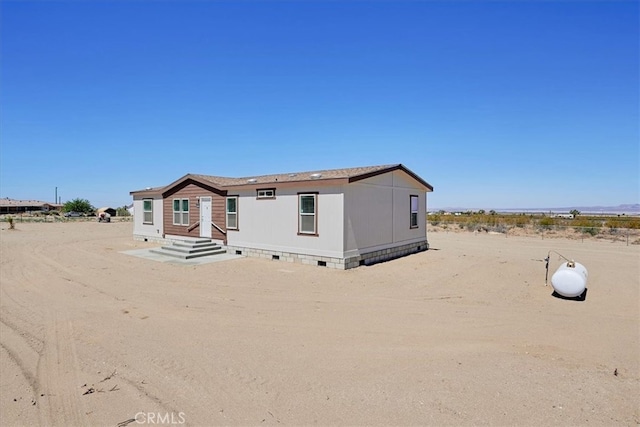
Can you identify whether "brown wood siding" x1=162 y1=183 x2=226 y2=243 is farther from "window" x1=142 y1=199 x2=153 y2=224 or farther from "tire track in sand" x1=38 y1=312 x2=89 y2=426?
"tire track in sand" x1=38 y1=312 x2=89 y2=426

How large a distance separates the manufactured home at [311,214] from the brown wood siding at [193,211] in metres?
0.04

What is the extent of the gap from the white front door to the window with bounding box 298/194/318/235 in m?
5.27

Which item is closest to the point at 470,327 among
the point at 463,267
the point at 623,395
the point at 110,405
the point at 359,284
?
the point at 623,395

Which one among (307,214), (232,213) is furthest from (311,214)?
(232,213)

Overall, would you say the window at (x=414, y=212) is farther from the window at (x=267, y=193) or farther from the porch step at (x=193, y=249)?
the porch step at (x=193, y=249)

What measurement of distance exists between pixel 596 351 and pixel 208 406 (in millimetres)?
5178

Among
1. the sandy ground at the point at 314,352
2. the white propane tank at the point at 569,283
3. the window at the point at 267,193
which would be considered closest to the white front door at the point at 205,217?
the window at the point at 267,193

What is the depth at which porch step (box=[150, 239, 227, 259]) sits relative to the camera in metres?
13.6

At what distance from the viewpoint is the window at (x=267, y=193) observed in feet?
43.4

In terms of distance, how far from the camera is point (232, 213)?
14.8 m

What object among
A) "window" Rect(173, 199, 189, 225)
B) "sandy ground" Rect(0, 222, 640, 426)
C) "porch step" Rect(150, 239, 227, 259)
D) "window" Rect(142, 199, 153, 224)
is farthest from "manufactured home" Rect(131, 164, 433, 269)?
"sandy ground" Rect(0, 222, 640, 426)

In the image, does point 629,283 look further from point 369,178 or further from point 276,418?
A: point 276,418

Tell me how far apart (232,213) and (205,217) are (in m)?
1.82

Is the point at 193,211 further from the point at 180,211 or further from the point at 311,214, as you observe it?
the point at 311,214
